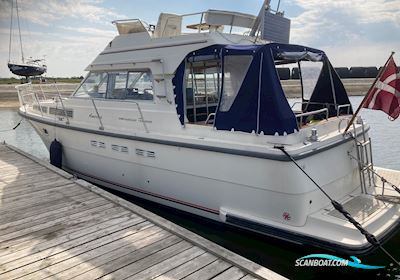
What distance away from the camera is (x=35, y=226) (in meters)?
4.72

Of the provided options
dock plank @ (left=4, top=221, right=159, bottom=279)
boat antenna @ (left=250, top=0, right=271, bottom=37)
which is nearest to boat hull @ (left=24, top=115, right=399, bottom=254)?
dock plank @ (left=4, top=221, right=159, bottom=279)

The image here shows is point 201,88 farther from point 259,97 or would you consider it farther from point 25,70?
point 25,70

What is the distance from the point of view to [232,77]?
5.32m

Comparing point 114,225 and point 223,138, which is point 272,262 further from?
point 114,225

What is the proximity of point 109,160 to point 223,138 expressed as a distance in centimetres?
283

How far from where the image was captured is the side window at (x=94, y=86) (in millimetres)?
7324

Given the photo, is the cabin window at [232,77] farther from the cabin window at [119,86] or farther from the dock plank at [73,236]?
the dock plank at [73,236]

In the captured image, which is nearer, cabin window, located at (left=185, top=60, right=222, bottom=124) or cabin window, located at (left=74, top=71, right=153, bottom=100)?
cabin window, located at (left=185, top=60, right=222, bottom=124)

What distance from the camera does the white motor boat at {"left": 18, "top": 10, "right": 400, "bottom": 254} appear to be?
15.3 feet

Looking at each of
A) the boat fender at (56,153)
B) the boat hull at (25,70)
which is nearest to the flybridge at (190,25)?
the boat fender at (56,153)

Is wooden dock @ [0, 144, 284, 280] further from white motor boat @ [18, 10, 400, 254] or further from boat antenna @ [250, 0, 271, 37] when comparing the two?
boat antenna @ [250, 0, 271, 37]

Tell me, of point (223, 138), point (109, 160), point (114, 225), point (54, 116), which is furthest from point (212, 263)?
point (54, 116)

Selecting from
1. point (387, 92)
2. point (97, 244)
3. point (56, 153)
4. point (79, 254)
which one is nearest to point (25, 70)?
point (56, 153)

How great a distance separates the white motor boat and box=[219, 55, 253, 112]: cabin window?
16 millimetres
